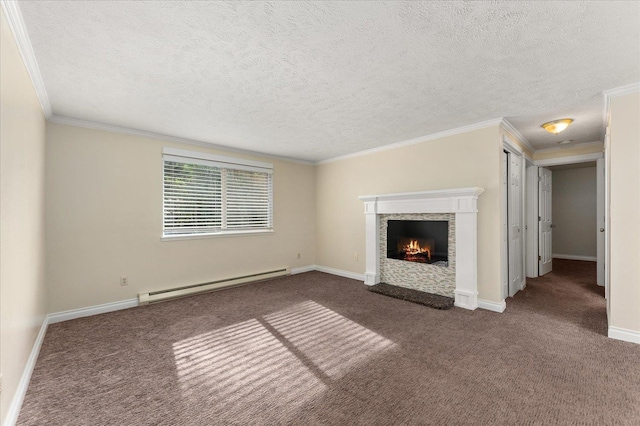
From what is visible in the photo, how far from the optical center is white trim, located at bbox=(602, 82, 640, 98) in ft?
8.73

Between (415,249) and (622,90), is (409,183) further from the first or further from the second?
(622,90)

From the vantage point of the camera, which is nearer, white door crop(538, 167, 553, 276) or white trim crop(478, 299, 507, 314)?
white trim crop(478, 299, 507, 314)

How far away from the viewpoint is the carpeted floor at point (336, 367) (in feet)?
5.85

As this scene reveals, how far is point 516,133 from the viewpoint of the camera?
165 inches

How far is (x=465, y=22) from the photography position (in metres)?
1.79

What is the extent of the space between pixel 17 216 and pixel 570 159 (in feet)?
23.6

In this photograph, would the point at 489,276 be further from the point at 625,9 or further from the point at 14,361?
the point at 14,361

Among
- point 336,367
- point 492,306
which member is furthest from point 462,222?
point 336,367

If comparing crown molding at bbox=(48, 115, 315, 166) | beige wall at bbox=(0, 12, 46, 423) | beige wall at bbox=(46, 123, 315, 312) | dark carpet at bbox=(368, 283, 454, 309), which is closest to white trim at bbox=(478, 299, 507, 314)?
dark carpet at bbox=(368, 283, 454, 309)

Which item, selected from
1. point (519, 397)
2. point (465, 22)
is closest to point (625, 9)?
point (465, 22)

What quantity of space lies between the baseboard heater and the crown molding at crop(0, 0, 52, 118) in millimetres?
2582

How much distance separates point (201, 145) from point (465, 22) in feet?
13.0

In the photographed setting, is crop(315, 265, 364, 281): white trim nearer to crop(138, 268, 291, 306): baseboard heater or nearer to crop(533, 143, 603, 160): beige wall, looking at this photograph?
crop(138, 268, 291, 306): baseboard heater

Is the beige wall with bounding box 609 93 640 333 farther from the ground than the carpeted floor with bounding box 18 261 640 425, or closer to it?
farther from the ground
